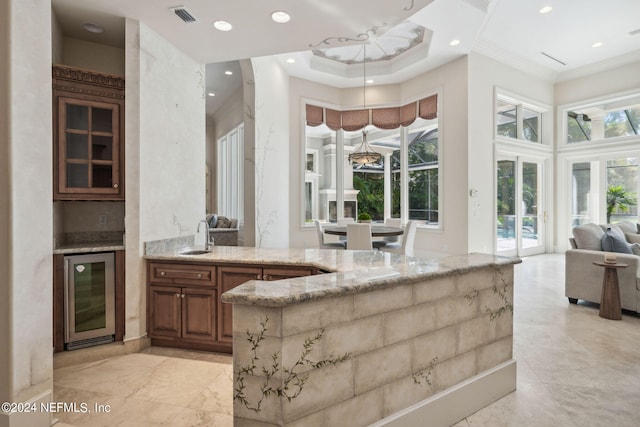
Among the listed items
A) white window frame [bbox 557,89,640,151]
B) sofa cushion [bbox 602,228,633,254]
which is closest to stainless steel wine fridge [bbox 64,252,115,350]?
sofa cushion [bbox 602,228,633,254]

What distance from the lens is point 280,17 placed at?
2.69m

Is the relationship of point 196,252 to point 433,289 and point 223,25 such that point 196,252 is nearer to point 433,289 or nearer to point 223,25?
point 223,25

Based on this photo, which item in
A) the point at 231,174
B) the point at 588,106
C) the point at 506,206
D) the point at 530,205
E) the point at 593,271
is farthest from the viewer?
the point at 231,174

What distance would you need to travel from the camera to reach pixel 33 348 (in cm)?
184

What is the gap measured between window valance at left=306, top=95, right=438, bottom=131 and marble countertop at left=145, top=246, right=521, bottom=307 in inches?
187

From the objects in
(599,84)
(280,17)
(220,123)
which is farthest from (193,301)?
(599,84)

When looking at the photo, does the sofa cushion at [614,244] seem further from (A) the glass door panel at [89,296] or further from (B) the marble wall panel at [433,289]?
(A) the glass door panel at [89,296]

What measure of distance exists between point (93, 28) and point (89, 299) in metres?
2.32

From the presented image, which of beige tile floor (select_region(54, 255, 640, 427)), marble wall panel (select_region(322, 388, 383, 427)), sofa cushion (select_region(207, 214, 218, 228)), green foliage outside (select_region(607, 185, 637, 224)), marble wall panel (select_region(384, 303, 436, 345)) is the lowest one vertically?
beige tile floor (select_region(54, 255, 640, 427))

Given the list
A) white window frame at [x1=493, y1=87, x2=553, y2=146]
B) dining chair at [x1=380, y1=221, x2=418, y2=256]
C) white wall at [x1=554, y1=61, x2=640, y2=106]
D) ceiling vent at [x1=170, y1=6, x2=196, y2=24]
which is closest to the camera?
ceiling vent at [x1=170, y1=6, x2=196, y2=24]

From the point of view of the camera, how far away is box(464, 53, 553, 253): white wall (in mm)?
6164

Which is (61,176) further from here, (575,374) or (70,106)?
(575,374)

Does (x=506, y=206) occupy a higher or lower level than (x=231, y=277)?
higher

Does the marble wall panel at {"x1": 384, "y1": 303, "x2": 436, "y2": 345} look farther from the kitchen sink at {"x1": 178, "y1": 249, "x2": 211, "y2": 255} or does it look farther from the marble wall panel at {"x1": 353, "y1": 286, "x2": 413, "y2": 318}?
the kitchen sink at {"x1": 178, "y1": 249, "x2": 211, "y2": 255}
